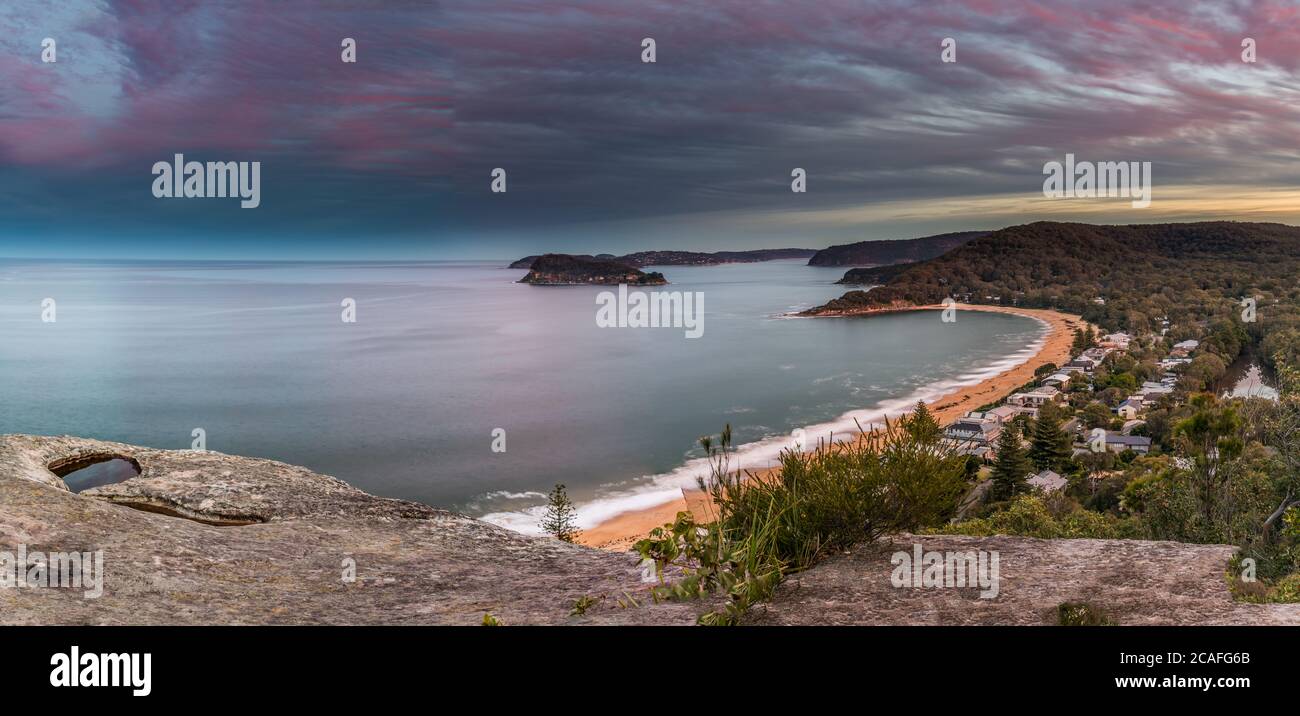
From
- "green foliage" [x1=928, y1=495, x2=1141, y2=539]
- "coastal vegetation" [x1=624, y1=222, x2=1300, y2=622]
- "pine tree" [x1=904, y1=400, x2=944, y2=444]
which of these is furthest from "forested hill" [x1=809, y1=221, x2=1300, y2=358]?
"pine tree" [x1=904, y1=400, x2=944, y2=444]

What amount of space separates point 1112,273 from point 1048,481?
11311 centimetres

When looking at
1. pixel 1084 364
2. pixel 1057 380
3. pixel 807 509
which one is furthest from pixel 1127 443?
pixel 807 509

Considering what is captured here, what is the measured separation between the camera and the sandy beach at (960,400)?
2438 cm

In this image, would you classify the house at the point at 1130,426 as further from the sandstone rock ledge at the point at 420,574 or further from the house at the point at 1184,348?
the sandstone rock ledge at the point at 420,574

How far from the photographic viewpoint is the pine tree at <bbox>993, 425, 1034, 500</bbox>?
104 feet

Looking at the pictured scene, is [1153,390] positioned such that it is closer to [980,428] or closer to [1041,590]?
[980,428]

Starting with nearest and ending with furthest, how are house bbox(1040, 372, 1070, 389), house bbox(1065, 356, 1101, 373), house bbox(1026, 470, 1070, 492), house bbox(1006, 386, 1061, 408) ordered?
house bbox(1026, 470, 1070, 492) < house bbox(1006, 386, 1061, 408) < house bbox(1040, 372, 1070, 389) < house bbox(1065, 356, 1101, 373)

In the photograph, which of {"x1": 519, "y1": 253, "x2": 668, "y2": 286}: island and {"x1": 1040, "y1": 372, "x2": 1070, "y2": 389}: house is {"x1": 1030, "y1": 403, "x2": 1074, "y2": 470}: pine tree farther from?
{"x1": 519, "y1": 253, "x2": 668, "y2": 286}: island

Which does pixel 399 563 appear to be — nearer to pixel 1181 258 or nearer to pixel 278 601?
pixel 278 601

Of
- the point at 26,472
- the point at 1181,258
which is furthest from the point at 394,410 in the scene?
the point at 1181,258

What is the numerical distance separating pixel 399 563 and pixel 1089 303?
119554 millimetres

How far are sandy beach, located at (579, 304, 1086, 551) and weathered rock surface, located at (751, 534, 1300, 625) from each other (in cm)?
79

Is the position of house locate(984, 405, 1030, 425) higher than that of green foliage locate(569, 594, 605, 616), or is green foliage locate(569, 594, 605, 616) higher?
green foliage locate(569, 594, 605, 616)
